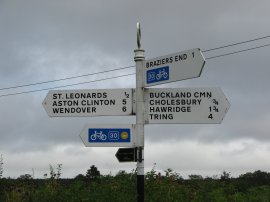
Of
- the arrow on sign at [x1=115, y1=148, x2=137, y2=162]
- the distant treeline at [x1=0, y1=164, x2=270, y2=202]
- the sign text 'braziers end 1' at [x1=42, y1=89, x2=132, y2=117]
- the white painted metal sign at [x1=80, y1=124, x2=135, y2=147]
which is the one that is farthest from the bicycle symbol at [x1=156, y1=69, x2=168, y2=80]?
the distant treeline at [x1=0, y1=164, x2=270, y2=202]

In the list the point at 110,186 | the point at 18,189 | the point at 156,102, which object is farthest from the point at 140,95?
the point at 18,189

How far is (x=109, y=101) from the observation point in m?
7.88

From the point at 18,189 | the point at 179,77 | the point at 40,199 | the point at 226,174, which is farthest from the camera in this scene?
the point at 226,174

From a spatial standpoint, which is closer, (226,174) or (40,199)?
(40,199)

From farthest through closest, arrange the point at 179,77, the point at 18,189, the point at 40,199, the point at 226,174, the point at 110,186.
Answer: the point at 226,174
the point at 18,189
the point at 40,199
the point at 110,186
the point at 179,77

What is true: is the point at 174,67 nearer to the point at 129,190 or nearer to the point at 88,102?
the point at 88,102

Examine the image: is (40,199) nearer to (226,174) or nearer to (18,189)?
(18,189)

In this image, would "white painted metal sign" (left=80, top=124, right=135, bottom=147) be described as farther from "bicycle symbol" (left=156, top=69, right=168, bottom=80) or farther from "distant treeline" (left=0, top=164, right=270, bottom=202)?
"distant treeline" (left=0, top=164, right=270, bottom=202)

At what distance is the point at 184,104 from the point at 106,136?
1.08 meters

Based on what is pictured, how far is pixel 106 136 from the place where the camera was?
7.79 m

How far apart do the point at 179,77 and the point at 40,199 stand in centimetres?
647

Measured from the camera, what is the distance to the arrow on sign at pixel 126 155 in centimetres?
762

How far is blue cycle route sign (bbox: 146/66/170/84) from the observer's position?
25.1 feet

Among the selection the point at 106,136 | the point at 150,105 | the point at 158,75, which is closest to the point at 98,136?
the point at 106,136
